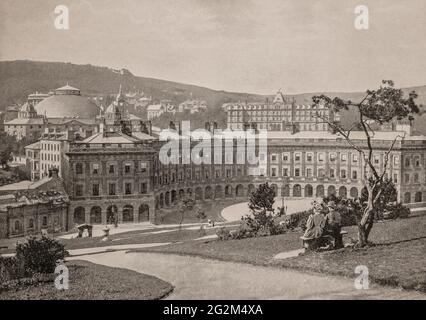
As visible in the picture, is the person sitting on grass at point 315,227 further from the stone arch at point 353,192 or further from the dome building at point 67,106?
the dome building at point 67,106

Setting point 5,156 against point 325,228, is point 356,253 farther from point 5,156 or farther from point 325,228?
point 5,156

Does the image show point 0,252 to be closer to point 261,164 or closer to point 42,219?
point 42,219

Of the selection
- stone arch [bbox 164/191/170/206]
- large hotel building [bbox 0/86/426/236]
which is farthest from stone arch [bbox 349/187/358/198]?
stone arch [bbox 164/191/170/206]

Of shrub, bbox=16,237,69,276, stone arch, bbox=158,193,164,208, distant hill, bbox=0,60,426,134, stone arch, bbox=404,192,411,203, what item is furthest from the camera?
stone arch, bbox=158,193,164,208

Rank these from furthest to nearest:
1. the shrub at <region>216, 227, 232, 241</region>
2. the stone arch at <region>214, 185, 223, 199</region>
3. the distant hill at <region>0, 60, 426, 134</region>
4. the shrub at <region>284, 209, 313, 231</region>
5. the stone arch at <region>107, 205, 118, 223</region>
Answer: the stone arch at <region>214, 185, 223, 199</region>, the stone arch at <region>107, 205, 118, 223</region>, the shrub at <region>284, 209, 313, 231</region>, the shrub at <region>216, 227, 232, 241</region>, the distant hill at <region>0, 60, 426, 134</region>

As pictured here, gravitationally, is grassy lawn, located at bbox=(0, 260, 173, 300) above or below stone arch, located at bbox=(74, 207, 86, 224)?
below

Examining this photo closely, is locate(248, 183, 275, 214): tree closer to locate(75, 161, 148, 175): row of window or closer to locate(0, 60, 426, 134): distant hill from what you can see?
locate(0, 60, 426, 134): distant hill

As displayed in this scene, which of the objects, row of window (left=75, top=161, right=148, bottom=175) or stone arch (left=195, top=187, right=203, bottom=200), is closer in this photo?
row of window (left=75, top=161, right=148, bottom=175)
